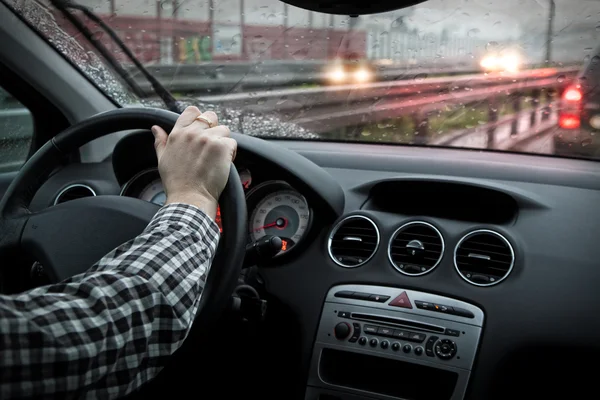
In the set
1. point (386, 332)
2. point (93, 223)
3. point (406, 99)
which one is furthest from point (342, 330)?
point (406, 99)

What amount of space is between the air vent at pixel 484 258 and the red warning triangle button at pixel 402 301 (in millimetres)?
198

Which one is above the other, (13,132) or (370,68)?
(370,68)

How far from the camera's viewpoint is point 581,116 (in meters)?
2.77

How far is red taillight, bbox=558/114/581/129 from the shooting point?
2.78 m

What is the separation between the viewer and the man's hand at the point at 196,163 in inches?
65.4

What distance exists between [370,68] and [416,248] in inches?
39.6

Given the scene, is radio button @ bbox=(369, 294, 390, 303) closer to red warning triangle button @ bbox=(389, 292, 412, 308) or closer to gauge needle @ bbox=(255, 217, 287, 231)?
red warning triangle button @ bbox=(389, 292, 412, 308)

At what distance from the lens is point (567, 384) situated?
225 cm

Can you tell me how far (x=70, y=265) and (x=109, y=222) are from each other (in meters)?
0.15

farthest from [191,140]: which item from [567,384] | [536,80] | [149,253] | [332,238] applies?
[536,80]

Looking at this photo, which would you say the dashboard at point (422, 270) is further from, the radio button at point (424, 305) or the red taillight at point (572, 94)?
the red taillight at point (572, 94)

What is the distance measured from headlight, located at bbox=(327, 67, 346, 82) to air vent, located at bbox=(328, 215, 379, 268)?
0.84 meters

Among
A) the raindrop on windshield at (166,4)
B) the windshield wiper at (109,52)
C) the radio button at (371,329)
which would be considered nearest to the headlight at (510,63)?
the radio button at (371,329)

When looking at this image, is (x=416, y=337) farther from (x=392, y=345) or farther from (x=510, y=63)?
(x=510, y=63)
